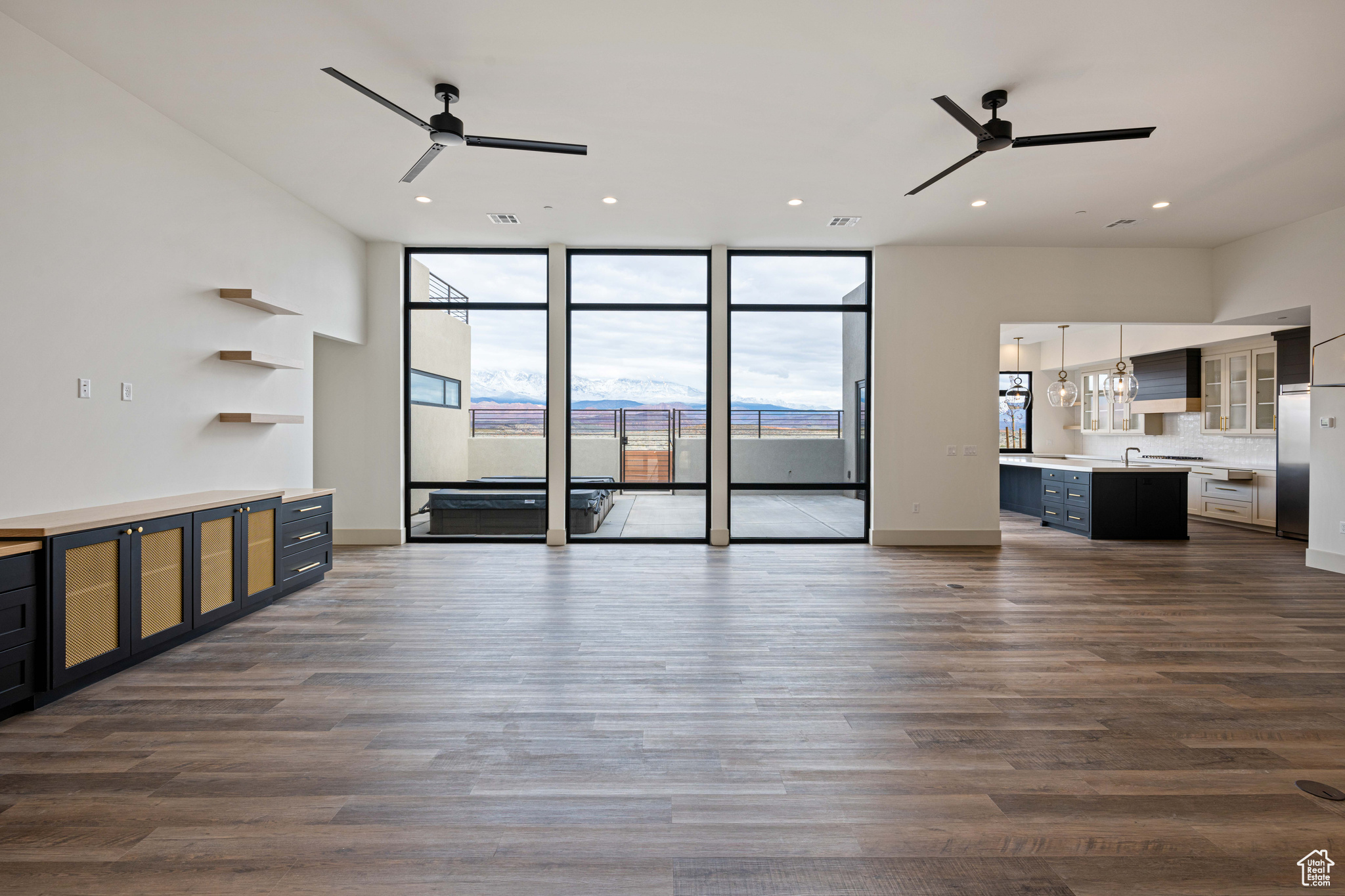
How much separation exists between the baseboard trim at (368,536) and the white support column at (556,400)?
165cm

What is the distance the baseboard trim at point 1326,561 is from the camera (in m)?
5.26

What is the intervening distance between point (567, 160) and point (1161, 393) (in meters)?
9.16

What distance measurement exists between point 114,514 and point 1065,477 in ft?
29.7

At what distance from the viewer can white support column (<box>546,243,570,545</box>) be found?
6.48 meters

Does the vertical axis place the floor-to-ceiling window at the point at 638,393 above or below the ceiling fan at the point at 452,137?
below

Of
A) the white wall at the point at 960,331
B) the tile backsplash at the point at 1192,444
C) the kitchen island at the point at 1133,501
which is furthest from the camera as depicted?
the tile backsplash at the point at 1192,444

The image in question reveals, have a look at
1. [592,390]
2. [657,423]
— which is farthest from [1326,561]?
[592,390]

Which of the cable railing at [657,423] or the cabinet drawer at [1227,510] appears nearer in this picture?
the cable railing at [657,423]

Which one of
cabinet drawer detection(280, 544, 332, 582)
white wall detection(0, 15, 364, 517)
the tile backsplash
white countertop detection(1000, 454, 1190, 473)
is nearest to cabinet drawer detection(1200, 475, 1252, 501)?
the tile backsplash

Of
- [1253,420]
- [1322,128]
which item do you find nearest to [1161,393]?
[1253,420]

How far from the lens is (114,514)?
3037mm

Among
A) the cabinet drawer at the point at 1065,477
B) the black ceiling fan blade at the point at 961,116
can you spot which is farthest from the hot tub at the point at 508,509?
the cabinet drawer at the point at 1065,477

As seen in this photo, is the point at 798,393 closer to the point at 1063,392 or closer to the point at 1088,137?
the point at 1088,137

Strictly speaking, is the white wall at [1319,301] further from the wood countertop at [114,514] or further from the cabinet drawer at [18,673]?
the cabinet drawer at [18,673]
